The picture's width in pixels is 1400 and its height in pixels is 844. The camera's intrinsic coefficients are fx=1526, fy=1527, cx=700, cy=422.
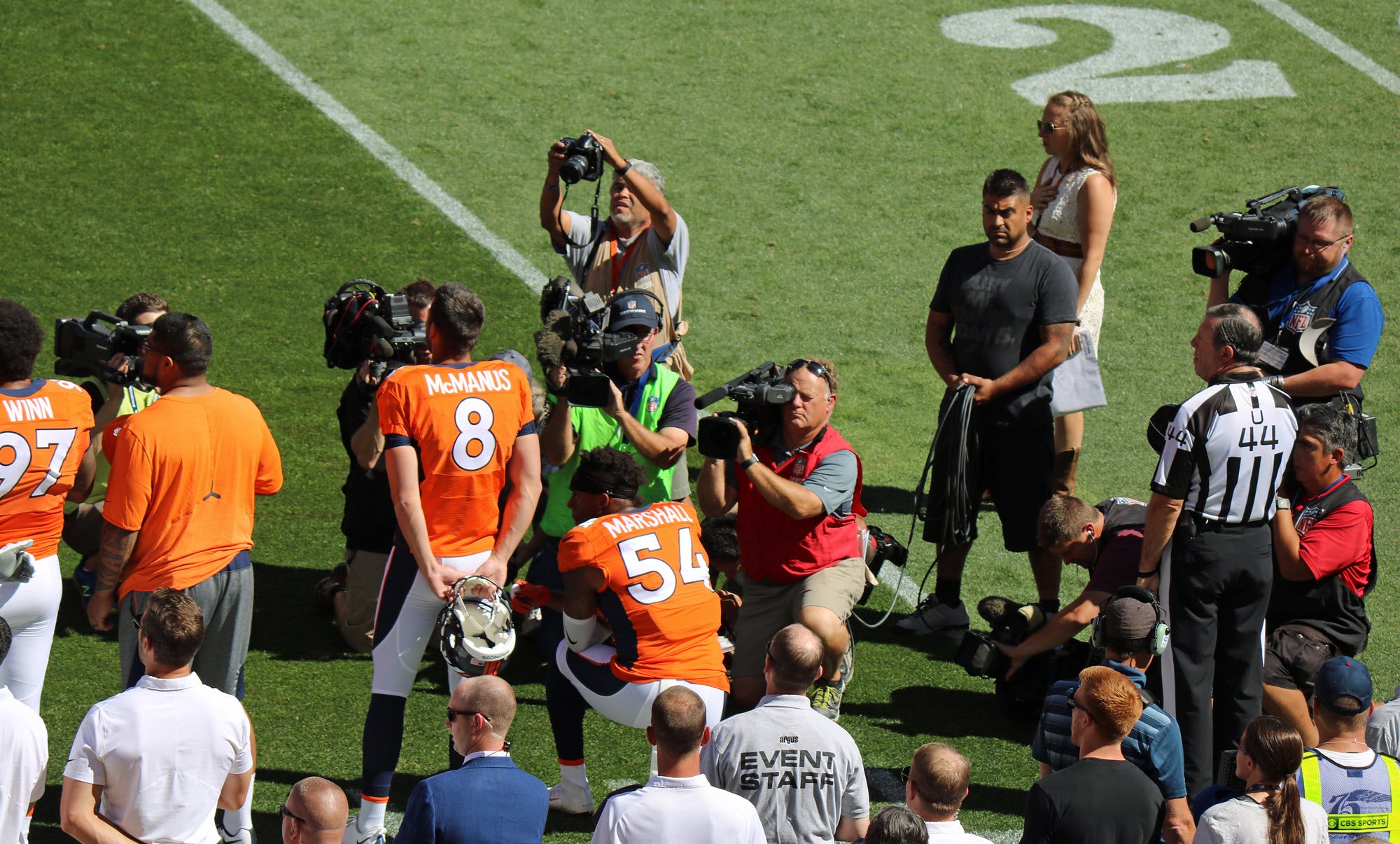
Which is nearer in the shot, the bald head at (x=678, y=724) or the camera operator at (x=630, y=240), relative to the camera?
the bald head at (x=678, y=724)

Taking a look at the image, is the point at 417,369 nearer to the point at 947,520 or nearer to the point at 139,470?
the point at 139,470

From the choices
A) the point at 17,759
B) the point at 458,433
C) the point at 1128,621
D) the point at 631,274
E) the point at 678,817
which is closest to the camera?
the point at 678,817

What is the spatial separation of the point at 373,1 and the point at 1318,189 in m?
8.63

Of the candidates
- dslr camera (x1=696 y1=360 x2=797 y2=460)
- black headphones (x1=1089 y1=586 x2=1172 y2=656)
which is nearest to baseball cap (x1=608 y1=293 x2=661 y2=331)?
dslr camera (x1=696 y1=360 x2=797 y2=460)

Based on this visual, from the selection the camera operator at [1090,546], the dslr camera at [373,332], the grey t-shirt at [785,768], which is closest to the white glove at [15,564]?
the dslr camera at [373,332]

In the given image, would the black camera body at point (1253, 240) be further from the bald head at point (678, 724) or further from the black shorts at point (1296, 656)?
the bald head at point (678, 724)

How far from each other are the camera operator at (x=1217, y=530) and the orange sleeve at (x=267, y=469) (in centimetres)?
300

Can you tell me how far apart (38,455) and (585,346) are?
1.89 m

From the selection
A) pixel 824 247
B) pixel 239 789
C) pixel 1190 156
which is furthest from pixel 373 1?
pixel 239 789

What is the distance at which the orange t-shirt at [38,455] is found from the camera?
487 cm

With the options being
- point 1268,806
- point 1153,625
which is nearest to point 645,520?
point 1153,625

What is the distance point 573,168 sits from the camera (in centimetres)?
698

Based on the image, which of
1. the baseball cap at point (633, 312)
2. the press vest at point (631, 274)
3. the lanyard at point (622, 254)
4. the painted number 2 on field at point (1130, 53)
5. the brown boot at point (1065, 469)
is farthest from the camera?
the painted number 2 on field at point (1130, 53)

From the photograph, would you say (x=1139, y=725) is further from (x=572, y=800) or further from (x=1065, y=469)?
(x=1065, y=469)
